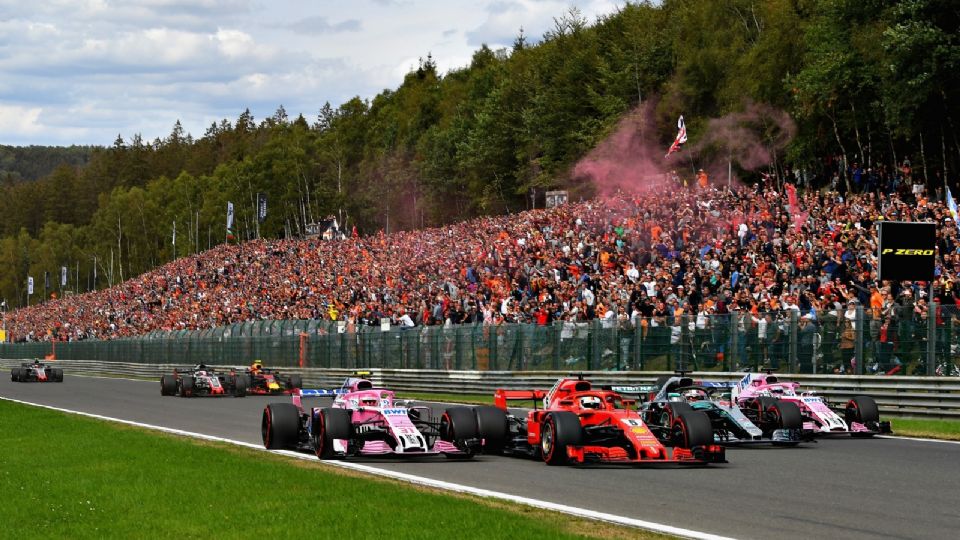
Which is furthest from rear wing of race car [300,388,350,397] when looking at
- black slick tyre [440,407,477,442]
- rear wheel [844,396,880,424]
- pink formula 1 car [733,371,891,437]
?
rear wheel [844,396,880,424]

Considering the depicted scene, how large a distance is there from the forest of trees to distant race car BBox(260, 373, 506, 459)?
21.9 m

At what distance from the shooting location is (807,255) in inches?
1169

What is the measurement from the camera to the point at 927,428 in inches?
906

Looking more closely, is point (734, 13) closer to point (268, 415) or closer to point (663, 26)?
point (663, 26)

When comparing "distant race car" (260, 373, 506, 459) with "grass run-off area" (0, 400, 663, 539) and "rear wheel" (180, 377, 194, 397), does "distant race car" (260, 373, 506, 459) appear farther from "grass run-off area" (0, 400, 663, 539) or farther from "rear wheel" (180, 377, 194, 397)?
"rear wheel" (180, 377, 194, 397)

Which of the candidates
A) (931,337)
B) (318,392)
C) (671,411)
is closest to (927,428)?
(931,337)

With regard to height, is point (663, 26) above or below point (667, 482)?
above

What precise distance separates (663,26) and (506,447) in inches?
2166

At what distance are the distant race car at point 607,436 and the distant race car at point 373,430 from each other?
2.66ft

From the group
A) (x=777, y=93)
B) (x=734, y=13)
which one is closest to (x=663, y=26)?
(x=734, y=13)

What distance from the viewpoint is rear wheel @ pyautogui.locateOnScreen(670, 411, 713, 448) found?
55.3ft

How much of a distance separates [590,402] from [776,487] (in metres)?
4.02

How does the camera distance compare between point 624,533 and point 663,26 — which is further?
point 663,26

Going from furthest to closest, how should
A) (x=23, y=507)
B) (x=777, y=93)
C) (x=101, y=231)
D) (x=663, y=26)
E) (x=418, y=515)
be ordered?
1. (x=101, y=231)
2. (x=663, y=26)
3. (x=777, y=93)
4. (x=23, y=507)
5. (x=418, y=515)
